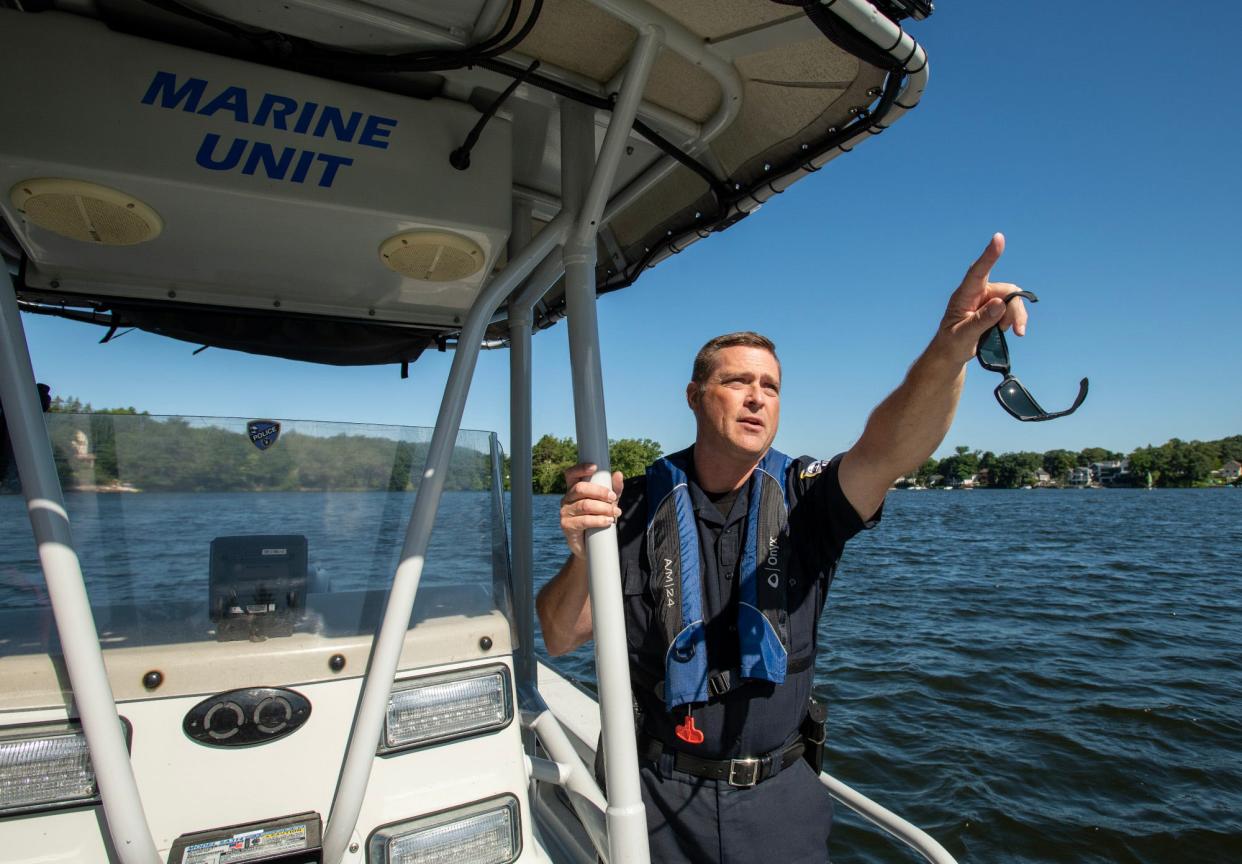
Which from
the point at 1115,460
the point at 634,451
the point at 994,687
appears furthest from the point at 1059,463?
the point at 994,687

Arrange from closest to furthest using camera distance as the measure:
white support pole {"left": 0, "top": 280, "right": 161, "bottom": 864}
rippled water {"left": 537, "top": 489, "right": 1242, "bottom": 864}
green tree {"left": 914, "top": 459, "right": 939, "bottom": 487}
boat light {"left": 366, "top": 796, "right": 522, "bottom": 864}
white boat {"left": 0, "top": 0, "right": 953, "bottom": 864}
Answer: white support pole {"left": 0, "top": 280, "right": 161, "bottom": 864} → white boat {"left": 0, "top": 0, "right": 953, "bottom": 864} → boat light {"left": 366, "top": 796, "right": 522, "bottom": 864} → rippled water {"left": 537, "top": 489, "right": 1242, "bottom": 864} → green tree {"left": 914, "top": 459, "right": 939, "bottom": 487}

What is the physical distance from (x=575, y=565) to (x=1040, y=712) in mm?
7043

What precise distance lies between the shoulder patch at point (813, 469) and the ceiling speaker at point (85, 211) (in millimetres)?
2074

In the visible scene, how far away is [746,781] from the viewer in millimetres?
1918

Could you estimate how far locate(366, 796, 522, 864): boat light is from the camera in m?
1.84

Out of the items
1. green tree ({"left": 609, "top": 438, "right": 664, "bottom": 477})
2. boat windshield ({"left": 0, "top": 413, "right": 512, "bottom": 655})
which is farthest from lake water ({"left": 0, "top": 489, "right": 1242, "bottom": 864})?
green tree ({"left": 609, "top": 438, "right": 664, "bottom": 477})

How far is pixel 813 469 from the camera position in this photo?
7.34ft

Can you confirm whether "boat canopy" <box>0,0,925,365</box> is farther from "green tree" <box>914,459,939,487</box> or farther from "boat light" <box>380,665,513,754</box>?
"green tree" <box>914,459,939,487</box>

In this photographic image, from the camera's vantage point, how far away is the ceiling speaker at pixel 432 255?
2.14 meters

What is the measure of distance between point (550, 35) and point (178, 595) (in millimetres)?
1959

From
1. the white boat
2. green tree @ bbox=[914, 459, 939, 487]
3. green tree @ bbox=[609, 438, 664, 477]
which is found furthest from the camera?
green tree @ bbox=[914, 459, 939, 487]

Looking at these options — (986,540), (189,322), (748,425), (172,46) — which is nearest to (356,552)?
(189,322)

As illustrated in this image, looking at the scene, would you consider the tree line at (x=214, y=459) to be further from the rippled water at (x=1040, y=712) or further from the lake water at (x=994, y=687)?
the rippled water at (x=1040, y=712)

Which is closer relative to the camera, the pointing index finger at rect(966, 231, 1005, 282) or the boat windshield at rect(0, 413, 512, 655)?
the pointing index finger at rect(966, 231, 1005, 282)
